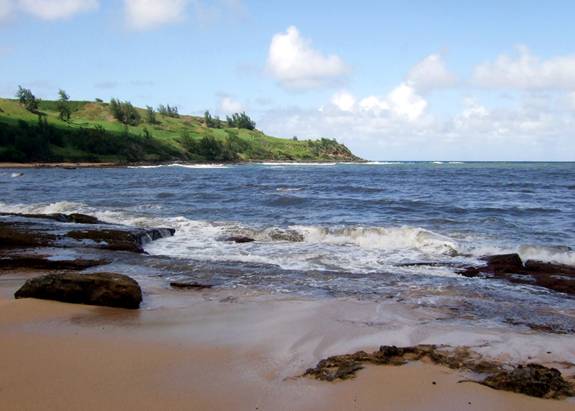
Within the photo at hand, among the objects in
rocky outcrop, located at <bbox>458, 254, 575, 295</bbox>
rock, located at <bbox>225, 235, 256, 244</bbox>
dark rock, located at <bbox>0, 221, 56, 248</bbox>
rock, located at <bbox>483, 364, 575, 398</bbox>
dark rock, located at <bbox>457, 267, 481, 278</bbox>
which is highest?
rock, located at <bbox>483, 364, 575, 398</bbox>

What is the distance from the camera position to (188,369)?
196 inches

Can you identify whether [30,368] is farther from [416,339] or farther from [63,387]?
[416,339]

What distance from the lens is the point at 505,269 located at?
36.8 feet

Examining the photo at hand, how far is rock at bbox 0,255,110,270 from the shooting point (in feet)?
33.3

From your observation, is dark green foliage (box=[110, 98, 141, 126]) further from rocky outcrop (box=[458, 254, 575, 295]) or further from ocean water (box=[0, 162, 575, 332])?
rocky outcrop (box=[458, 254, 575, 295])

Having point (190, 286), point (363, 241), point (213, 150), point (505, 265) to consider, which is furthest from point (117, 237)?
point (213, 150)

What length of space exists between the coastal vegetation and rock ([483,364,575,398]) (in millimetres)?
85863

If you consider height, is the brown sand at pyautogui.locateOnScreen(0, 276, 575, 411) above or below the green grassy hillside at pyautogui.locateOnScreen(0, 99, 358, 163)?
below

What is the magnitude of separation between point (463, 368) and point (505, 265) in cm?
706

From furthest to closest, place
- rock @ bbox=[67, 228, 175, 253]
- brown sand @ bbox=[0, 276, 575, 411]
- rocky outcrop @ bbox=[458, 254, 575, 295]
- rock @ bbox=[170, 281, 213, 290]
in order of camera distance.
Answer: rock @ bbox=[67, 228, 175, 253]
rocky outcrop @ bbox=[458, 254, 575, 295]
rock @ bbox=[170, 281, 213, 290]
brown sand @ bbox=[0, 276, 575, 411]

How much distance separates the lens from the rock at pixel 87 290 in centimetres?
725

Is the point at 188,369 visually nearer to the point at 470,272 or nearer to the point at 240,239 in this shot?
the point at 470,272

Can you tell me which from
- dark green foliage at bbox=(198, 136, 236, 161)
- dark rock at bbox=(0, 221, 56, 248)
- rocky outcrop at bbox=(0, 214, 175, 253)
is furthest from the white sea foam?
dark green foliage at bbox=(198, 136, 236, 161)

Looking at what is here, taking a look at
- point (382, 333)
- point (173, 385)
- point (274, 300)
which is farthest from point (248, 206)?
point (173, 385)
